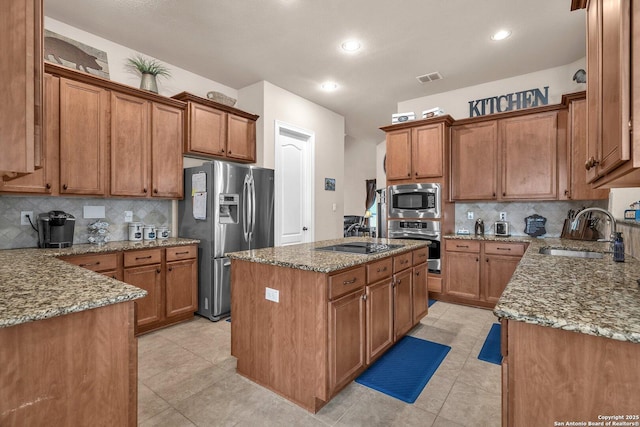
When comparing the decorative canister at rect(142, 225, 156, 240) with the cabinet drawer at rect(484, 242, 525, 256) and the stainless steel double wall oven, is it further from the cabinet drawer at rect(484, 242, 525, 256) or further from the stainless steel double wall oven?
the cabinet drawer at rect(484, 242, 525, 256)

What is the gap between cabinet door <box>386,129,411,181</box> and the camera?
4332 mm

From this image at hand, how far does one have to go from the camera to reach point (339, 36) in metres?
3.14

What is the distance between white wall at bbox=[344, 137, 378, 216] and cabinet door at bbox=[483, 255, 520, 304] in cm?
522

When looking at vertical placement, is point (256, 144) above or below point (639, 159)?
above

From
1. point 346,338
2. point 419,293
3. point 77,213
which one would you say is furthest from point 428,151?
point 77,213

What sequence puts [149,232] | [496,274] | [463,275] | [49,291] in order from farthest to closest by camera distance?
[463,275] < [496,274] < [149,232] < [49,291]

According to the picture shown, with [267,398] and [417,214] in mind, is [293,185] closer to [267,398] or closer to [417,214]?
[417,214]

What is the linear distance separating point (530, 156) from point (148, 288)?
14.8 ft

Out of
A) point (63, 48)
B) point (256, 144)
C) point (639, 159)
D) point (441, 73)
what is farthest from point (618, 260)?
point (63, 48)

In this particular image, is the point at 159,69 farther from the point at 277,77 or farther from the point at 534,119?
the point at 534,119

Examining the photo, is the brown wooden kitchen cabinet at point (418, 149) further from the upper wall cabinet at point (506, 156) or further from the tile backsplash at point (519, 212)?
the tile backsplash at point (519, 212)

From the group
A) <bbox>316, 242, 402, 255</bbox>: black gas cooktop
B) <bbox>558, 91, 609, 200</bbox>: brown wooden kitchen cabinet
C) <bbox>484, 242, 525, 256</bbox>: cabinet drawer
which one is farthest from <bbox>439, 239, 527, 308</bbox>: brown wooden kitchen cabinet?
<bbox>316, 242, 402, 255</bbox>: black gas cooktop

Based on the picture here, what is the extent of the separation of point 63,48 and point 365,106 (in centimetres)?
396

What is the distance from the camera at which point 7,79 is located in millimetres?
952
